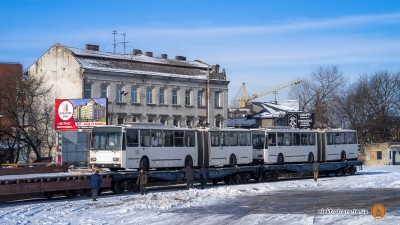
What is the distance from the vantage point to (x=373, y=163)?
9181 centimetres

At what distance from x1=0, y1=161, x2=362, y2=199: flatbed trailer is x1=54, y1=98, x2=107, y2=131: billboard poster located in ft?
27.6

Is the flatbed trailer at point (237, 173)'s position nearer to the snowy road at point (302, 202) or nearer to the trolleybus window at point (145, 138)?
the trolleybus window at point (145, 138)

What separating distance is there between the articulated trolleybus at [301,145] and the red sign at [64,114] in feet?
45.3

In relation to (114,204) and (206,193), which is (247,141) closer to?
(206,193)

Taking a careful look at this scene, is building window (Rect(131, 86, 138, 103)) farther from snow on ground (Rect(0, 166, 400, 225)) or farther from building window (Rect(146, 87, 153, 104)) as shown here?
snow on ground (Rect(0, 166, 400, 225))

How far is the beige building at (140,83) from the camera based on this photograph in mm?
68750

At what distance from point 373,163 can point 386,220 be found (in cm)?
7158

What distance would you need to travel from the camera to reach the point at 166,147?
4200 centimetres

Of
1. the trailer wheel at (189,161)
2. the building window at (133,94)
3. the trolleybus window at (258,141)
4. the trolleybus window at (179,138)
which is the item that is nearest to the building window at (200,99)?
the building window at (133,94)

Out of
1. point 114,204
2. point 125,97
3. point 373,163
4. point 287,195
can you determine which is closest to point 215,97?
point 125,97

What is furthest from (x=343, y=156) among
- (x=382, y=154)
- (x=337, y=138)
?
(x=382, y=154)

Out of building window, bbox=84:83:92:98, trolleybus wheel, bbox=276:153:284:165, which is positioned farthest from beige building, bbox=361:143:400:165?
trolleybus wheel, bbox=276:153:284:165

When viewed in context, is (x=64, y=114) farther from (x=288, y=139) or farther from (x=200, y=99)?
(x=200, y=99)

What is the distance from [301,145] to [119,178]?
2029cm
